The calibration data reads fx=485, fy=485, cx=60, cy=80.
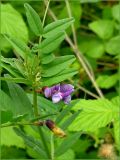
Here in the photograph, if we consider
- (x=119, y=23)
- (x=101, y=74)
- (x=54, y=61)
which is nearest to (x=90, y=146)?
(x=101, y=74)

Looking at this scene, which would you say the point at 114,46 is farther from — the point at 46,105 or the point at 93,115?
the point at 46,105

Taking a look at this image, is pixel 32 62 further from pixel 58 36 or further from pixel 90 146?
pixel 90 146

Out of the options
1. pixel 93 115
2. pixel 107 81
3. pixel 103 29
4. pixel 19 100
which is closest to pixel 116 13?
pixel 103 29

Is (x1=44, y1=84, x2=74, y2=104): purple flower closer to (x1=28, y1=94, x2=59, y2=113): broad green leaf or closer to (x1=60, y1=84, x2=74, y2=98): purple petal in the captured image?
(x1=60, y1=84, x2=74, y2=98): purple petal

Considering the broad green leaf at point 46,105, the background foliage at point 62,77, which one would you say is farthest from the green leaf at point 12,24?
the broad green leaf at point 46,105

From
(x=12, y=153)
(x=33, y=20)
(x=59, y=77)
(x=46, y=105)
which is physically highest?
(x=33, y=20)

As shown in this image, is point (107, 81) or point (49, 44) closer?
point (49, 44)
